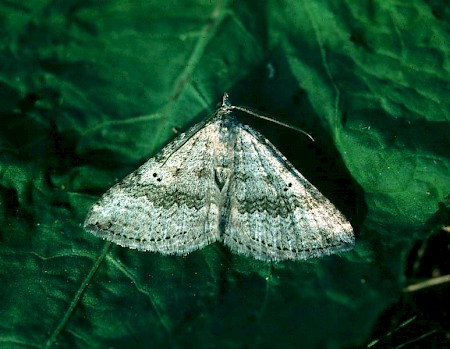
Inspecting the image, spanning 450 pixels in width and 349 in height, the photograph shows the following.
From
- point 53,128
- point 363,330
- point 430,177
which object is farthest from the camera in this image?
point 53,128

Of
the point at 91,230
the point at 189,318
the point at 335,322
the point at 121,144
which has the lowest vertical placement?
the point at 335,322

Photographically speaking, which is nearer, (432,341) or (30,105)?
(30,105)

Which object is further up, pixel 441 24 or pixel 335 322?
pixel 441 24

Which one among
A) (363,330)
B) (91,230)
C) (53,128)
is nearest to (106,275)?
(91,230)

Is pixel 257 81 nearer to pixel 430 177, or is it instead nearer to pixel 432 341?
pixel 430 177

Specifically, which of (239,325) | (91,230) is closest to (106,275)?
(91,230)

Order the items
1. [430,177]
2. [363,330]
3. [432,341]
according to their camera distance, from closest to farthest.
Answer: [363,330] < [430,177] < [432,341]
